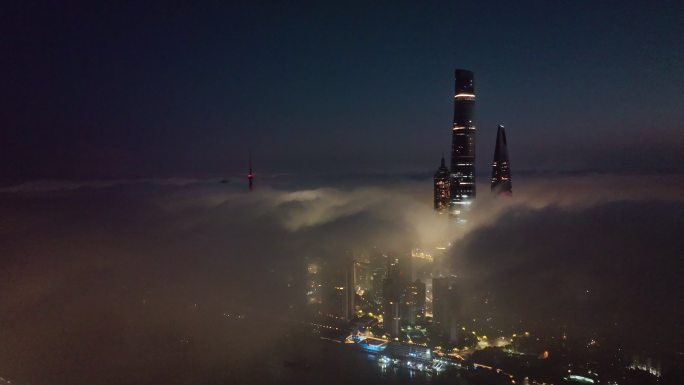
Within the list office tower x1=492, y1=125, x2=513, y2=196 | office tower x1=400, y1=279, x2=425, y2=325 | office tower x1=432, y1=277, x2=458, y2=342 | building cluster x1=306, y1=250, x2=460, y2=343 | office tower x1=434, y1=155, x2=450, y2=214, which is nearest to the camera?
office tower x1=432, y1=277, x2=458, y2=342

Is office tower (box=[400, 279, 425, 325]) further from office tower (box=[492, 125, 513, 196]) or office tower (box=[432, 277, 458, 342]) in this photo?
office tower (box=[492, 125, 513, 196])

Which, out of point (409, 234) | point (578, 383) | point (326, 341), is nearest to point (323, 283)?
A: point (326, 341)

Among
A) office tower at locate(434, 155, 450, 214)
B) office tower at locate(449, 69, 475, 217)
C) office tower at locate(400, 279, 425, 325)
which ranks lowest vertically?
office tower at locate(400, 279, 425, 325)

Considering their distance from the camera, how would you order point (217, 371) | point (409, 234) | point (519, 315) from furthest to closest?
point (409, 234) → point (519, 315) → point (217, 371)

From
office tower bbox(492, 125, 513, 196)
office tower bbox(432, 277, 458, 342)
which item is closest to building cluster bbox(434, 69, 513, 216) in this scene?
office tower bbox(492, 125, 513, 196)

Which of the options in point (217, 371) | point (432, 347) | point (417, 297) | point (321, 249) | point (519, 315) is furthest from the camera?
point (321, 249)

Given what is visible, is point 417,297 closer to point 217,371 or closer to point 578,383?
point 578,383

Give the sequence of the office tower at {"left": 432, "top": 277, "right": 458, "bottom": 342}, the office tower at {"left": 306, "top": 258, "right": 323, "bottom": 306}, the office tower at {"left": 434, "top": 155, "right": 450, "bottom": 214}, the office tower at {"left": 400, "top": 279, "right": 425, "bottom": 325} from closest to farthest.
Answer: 1. the office tower at {"left": 432, "top": 277, "right": 458, "bottom": 342}
2. the office tower at {"left": 400, "top": 279, "right": 425, "bottom": 325}
3. the office tower at {"left": 306, "top": 258, "right": 323, "bottom": 306}
4. the office tower at {"left": 434, "top": 155, "right": 450, "bottom": 214}
